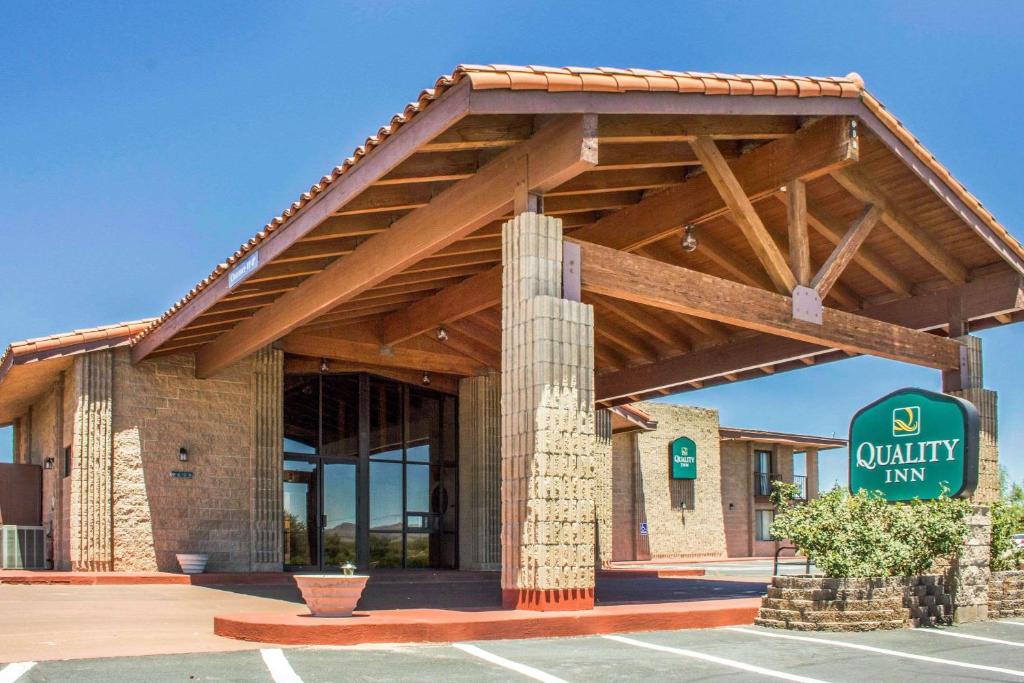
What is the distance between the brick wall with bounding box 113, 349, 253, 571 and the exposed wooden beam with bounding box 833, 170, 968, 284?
1024cm

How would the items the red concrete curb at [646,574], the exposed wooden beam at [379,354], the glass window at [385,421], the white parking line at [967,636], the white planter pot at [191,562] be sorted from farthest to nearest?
the red concrete curb at [646,574]
the glass window at [385,421]
the exposed wooden beam at [379,354]
the white planter pot at [191,562]
the white parking line at [967,636]

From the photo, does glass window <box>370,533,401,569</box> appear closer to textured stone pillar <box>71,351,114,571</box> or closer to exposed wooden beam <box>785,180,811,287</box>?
textured stone pillar <box>71,351,114,571</box>

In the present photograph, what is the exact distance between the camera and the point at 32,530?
64.4 feet

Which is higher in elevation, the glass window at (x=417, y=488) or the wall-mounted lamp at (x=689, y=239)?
the wall-mounted lamp at (x=689, y=239)

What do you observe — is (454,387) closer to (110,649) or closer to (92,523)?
(92,523)

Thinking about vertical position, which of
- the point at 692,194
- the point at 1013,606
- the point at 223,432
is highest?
the point at 692,194

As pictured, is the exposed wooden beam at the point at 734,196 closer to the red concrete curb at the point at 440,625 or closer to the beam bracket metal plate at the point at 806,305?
the beam bracket metal plate at the point at 806,305

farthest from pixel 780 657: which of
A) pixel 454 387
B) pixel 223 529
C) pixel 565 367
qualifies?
pixel 454 387

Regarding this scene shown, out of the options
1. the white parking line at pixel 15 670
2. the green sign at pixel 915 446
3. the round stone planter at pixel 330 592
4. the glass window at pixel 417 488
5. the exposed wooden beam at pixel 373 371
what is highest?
the exposed wooden beam at pixel 373 371

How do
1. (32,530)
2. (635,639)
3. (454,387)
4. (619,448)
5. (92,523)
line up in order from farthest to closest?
(619,448), (454,387), (32,530), (92,523), (635,639)

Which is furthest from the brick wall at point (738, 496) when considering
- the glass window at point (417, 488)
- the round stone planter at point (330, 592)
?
the round stone planter at point (330, 592)

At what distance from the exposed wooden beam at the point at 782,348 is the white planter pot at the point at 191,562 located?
826 centimetres

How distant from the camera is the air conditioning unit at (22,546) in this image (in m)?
19.5

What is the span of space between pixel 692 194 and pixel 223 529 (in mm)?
9493
